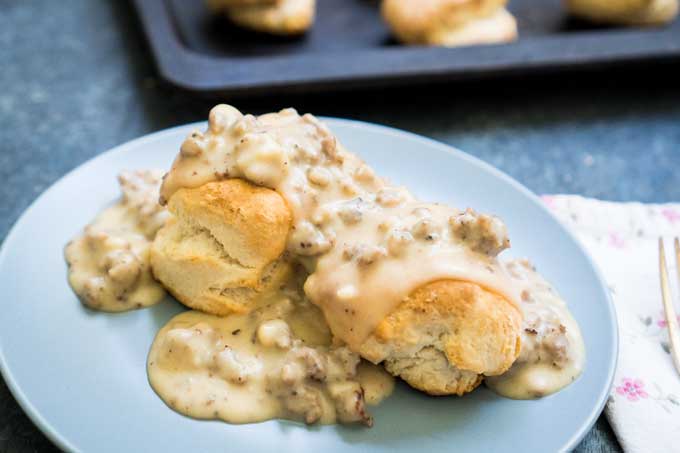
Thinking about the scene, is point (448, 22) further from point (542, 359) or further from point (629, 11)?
point (542, 359)

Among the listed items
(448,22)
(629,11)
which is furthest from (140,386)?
(629,11)

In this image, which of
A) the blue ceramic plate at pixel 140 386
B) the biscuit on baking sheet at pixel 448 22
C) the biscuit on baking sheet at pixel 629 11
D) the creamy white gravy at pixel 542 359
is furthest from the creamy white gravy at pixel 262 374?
the biscuit on baking sheet at pixel 629 11

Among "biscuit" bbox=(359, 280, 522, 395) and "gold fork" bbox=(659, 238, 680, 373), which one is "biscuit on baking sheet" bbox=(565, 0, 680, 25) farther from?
"biscuit" bbox=(359, 280, 522, 395)

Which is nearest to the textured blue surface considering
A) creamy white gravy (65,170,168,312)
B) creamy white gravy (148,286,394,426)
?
creamy white gravy (65,170,168,312)

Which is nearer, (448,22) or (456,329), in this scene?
(456,329)

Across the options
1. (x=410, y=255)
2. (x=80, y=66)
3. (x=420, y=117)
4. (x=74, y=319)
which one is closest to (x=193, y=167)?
(x=74, y=319)

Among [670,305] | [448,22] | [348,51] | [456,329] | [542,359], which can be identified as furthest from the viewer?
[448,22]

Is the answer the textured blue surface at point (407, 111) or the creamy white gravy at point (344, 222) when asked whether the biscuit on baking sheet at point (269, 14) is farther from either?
the creamy white gravy at point (344, 222)
